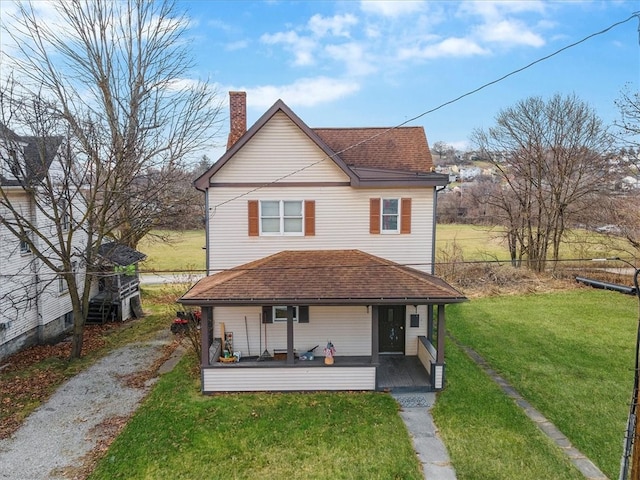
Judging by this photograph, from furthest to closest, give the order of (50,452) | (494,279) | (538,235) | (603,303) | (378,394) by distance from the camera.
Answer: (538,235)
(494,279)
(603,303)
(378,394)
(50,452)

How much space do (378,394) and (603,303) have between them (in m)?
17.5

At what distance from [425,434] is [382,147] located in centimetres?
1013

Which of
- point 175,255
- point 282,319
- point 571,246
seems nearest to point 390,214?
point 282,319

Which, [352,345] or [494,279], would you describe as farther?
[494,279]

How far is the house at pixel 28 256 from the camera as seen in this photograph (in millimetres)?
13297

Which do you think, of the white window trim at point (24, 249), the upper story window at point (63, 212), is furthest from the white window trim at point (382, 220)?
the white window trim at point (24, 249)

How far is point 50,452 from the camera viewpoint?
859cm

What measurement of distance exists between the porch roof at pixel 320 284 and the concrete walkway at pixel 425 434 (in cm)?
262

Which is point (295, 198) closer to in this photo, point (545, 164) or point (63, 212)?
point (63, 212)

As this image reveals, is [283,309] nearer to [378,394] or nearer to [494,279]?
[378,394]

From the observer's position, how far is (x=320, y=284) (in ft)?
38.5

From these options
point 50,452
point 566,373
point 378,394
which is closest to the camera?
point 50,452

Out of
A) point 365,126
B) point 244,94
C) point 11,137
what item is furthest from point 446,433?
point 11,137

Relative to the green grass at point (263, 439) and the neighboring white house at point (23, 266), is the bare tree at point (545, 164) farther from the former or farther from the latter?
the neighboring white house at point (23, 266)
